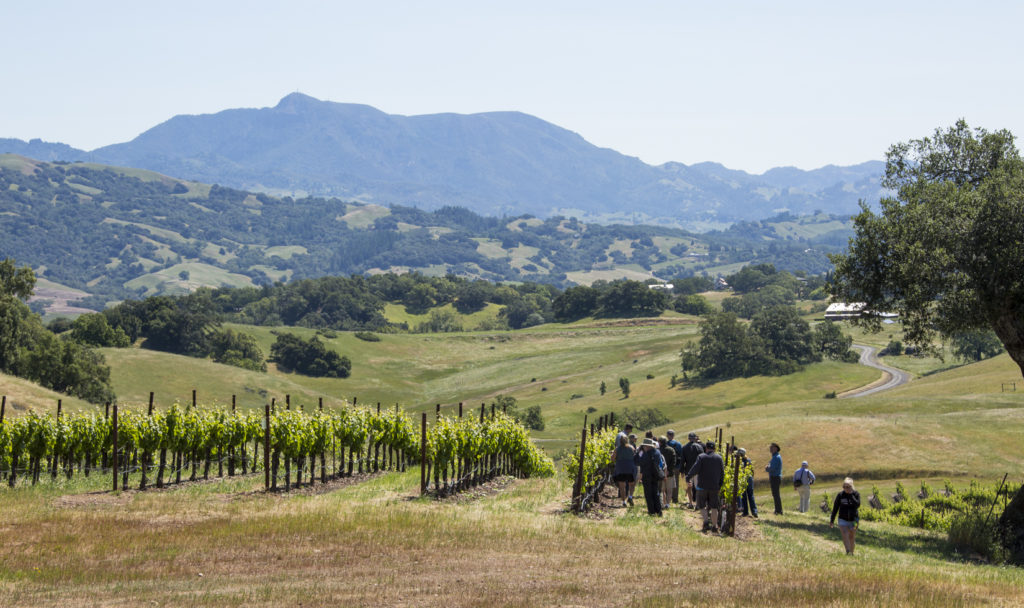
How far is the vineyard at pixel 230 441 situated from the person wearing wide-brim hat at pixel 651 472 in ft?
24.7

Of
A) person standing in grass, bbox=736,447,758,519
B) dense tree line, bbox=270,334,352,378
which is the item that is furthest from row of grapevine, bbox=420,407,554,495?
dense tree line, bbox=270,334,352,378

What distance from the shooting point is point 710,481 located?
24.2m

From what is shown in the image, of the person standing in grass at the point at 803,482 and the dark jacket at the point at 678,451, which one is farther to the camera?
the person standing in grass at the point at 803,482

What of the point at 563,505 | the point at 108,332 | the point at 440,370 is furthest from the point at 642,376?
the point at 563,505

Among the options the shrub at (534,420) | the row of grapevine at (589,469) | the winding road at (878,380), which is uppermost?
the row of grapevine at (589,469)

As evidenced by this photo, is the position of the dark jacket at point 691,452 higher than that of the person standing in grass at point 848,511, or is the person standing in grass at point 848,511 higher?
the dark jacket at point 691,452

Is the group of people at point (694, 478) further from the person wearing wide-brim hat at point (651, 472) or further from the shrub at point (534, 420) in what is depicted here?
the shrub at point (534, 420)

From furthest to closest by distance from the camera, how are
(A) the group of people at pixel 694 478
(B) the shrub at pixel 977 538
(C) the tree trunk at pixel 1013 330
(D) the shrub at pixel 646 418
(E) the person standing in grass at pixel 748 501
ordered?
(D) the shrub at pixel 646 418 → (E) the person standing in grass at pixel 748 501 → (C) the tree trunk at pixel 1013 330 → (B) the shrub at pixel 977 538 → (A) the group of people at pixel 694 478

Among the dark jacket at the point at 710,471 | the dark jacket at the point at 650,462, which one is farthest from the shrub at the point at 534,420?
the dark jacket at the point at 710,471

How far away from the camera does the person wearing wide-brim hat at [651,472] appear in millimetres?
25516

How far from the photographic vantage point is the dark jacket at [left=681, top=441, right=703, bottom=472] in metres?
27.5

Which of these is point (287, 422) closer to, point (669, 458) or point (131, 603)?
point (669, 458)

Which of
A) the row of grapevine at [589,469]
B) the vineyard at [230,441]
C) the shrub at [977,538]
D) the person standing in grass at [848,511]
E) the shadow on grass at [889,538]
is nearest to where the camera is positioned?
the person standing in grass at [848,511]

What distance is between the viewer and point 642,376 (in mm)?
131375
